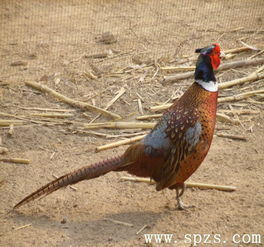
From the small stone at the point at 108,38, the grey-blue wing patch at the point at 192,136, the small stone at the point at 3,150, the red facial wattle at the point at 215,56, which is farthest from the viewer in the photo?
the small stone at the point at 108,38

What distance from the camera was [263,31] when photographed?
7402 millimetres

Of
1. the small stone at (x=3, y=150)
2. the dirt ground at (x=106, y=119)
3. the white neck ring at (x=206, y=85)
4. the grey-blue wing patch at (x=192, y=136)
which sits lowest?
the small stone at (x=3, y=150)

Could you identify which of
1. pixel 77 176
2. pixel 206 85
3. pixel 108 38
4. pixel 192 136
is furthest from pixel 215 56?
pixel 108 38

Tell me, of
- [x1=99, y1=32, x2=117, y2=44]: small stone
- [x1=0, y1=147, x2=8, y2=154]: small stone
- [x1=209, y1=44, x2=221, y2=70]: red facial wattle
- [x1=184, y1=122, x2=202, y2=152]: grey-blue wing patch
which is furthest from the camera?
[x1=99, y1=32, x2=117, y2=44]: small stone

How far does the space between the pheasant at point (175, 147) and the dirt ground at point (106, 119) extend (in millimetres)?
317

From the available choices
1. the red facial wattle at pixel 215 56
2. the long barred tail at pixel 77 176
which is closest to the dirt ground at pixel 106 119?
the long barred tail at pixel 77 176

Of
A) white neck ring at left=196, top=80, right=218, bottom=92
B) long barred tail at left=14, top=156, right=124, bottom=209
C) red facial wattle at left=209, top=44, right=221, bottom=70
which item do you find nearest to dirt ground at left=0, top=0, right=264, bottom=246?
long barred tail at left=14, top=156, right=124, bottom=209

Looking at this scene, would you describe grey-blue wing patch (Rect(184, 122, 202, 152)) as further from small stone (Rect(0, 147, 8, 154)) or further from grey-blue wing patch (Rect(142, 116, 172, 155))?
small stone (Rect(0, 147, 8, 154))

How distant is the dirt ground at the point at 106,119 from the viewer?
388 cm

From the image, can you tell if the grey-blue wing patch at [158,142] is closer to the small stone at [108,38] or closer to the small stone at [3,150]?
the small stone at [3,150]

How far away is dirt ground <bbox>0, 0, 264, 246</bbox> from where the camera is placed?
12.7ft

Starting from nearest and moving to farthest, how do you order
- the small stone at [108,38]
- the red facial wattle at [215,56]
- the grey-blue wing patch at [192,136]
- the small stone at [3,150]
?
the grey-blue wing patch at [192,136] < the red facial wattle at [215,56] < the small stone at [3,150] < the small stone at [108,38]

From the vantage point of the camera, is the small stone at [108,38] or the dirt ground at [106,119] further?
the small stone at [108,38]

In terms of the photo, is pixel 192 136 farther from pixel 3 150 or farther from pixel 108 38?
pixel 108 38
